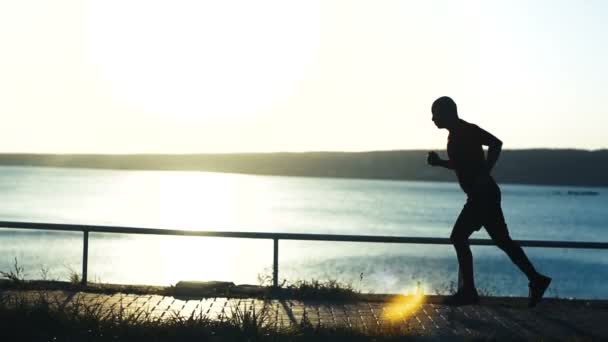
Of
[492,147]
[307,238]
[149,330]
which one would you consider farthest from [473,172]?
[149,330]

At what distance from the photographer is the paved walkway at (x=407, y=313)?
8.00 meters

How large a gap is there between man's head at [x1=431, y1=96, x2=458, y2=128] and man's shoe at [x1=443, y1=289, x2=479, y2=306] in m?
1.70

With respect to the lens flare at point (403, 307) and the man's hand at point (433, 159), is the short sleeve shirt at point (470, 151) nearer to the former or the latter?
the man's hand at point (433, 159)

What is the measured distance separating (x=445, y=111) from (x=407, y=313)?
6.94 feet

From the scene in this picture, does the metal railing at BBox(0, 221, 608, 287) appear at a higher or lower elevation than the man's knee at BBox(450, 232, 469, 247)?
lower

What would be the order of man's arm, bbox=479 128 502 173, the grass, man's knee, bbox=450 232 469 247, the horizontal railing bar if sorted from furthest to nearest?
the horizontal railing bar, man's knee, bbox=450 232 469 247, man's arm, bbox=479 128 502 173, the grass

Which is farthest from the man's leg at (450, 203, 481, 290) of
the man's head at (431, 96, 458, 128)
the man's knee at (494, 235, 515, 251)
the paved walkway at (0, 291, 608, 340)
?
the man's head at (431, 96, 458, 128)

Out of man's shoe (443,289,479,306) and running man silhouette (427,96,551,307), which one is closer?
running man silhouette (427,96,551,307)

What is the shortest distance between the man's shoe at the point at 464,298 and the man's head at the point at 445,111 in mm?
1702

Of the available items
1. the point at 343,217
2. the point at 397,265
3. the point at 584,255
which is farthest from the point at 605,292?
the point at 343,217

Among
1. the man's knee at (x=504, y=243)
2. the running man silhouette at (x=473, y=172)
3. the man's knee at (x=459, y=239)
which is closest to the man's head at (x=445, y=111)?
the running man silhouette at (x=473, y=172)

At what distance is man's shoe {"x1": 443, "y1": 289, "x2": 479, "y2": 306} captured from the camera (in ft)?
29.1

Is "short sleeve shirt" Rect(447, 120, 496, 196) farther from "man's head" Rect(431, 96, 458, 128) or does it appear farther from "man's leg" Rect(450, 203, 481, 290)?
"man's leg" Rect(450, 203, 481, 290)

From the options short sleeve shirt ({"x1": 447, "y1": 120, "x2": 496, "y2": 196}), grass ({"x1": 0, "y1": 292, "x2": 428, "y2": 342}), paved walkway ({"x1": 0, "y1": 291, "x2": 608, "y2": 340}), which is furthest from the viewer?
short sleeve shirt ({"x1": 447, "y1": 120, "x2": 496, "y2": 196})
